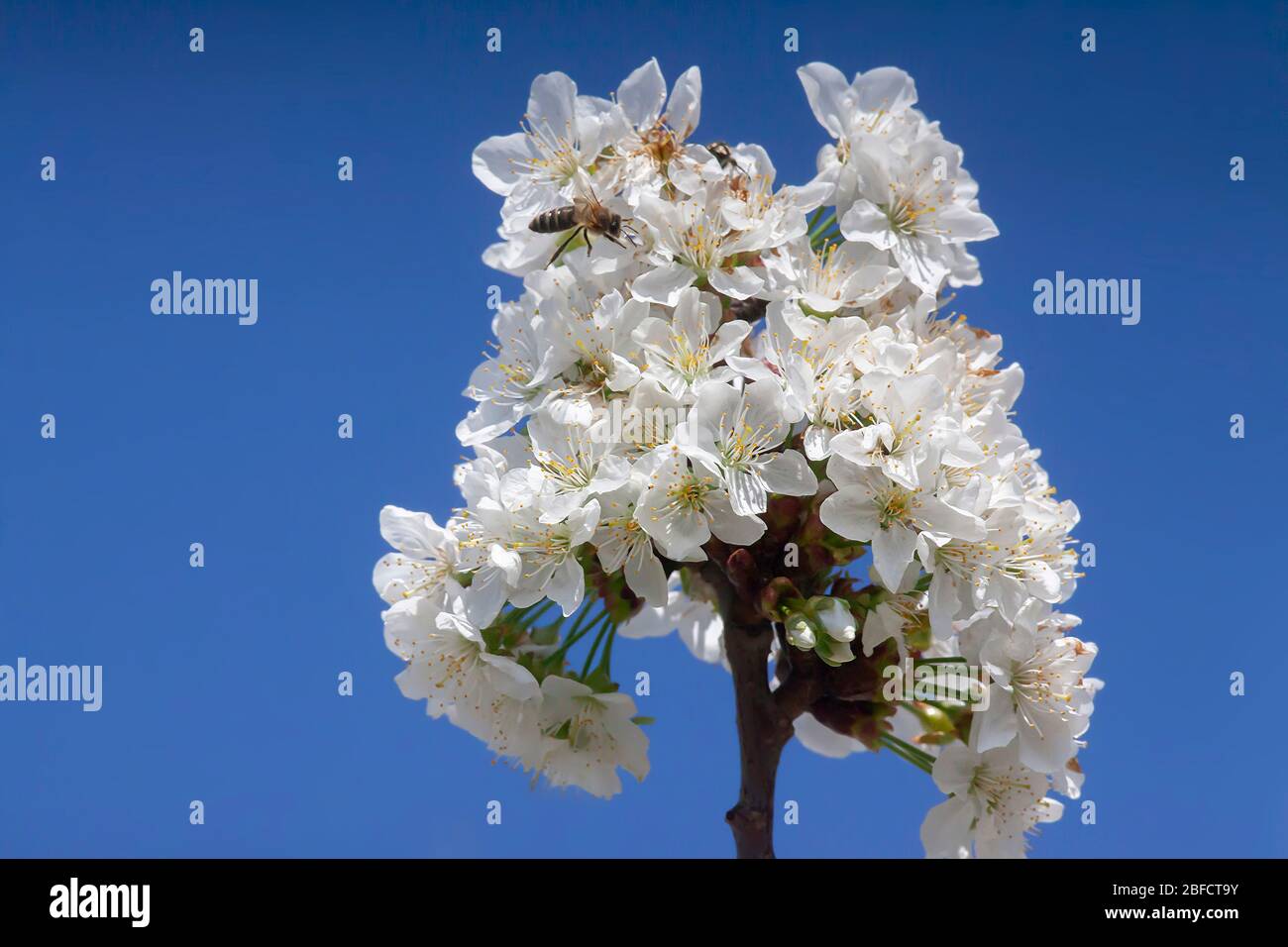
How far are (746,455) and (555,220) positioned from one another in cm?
57

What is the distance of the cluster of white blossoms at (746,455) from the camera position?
1479 mm

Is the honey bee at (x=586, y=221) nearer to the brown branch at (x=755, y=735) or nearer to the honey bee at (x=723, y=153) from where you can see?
the honey bee at (x=723, y=153)

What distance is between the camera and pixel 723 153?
181cm

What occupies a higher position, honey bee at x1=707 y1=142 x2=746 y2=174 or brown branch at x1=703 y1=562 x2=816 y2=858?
→ honey bee at x1=707 y1=142 x2=746 y2=174

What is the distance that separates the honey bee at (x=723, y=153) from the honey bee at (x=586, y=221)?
191 millimetres

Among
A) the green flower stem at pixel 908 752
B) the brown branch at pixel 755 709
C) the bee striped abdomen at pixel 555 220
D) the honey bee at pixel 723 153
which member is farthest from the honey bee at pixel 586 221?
the green flower stem at pixel 908 752

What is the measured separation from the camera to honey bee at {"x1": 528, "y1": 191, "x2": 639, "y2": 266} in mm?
1733

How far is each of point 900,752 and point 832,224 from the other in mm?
846

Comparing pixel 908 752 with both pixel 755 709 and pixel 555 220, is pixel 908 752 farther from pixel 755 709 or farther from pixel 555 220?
pixel 555 220

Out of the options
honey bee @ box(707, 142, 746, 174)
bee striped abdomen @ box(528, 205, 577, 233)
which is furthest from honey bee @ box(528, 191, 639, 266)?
honey bee @ box(707, 142, 746, 174)

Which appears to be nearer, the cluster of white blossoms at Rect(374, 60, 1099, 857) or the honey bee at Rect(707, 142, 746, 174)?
the cluster of white blossoms at Rect(374, 60, 1099, 857)

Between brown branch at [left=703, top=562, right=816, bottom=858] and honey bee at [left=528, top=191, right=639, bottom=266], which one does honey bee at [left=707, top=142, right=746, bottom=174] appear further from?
brown branch at [left=703, top=562, right=816, bottom=858]
